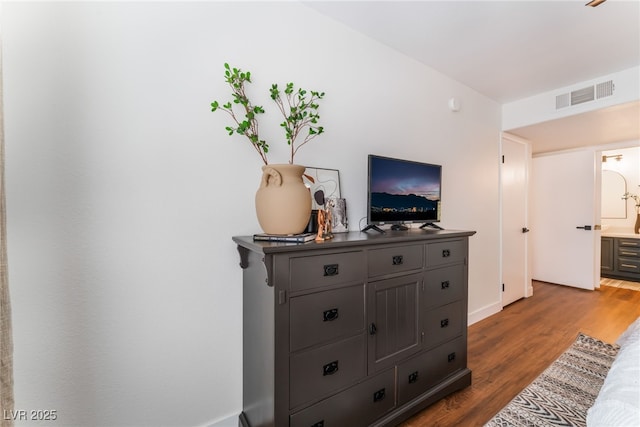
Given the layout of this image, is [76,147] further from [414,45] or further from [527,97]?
[527,97]

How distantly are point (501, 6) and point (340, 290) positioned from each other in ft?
6.78

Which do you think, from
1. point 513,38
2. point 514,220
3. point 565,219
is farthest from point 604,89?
point 565,219

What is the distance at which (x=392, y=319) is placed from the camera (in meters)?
1.63

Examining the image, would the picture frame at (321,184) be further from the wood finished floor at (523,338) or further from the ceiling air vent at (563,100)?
the ceiling air vent at (563,100)

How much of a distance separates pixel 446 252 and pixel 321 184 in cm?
95

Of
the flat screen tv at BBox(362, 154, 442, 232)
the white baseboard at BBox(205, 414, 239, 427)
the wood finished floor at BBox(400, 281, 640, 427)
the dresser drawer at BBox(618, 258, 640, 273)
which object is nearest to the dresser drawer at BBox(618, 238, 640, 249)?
the dresser drawer at BBox(618, 258, 640, 273)

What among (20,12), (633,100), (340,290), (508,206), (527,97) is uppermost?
(527,97)

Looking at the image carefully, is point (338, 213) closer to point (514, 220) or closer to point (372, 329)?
point (372, 329)

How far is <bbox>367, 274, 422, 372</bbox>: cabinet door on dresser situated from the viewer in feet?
5.07

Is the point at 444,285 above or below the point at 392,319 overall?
above

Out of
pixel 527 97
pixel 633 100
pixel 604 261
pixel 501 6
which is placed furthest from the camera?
pixel 604 261

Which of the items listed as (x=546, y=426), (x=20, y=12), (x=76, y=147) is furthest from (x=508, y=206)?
(x=20, y=12)

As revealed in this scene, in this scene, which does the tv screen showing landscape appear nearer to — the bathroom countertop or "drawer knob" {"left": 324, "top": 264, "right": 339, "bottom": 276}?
"drawer knob" {"left": 324, "top": 264, "right": 339, "bottom": 276}

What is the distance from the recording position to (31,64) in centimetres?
116
